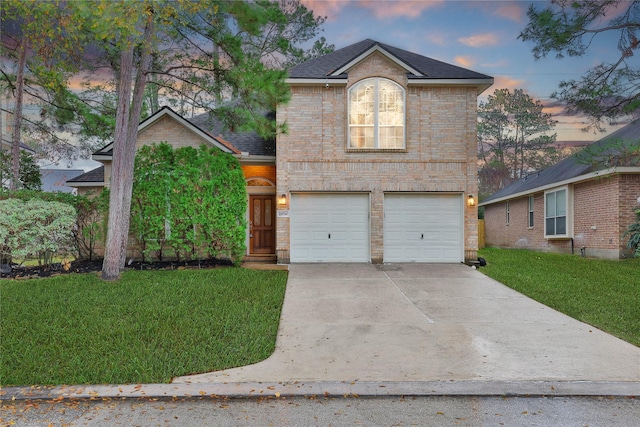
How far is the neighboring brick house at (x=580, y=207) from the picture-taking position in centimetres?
1307

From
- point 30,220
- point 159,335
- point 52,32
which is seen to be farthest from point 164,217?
point 159,335

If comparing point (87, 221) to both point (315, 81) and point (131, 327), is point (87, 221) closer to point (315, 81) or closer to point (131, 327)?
point (131, 327)

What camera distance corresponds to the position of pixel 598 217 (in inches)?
557

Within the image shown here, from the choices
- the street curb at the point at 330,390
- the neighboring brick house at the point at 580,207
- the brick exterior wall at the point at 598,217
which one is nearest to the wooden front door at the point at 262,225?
the neighboring brick house at the point at 580,207

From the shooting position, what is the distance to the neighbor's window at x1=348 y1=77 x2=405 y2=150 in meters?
12.4

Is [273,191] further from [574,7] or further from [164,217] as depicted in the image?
[574,7]

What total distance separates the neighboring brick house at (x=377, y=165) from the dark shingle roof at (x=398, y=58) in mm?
85

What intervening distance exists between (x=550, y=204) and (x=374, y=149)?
9.65 meters

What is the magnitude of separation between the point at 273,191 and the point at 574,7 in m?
9.49

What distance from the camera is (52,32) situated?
9984 mm

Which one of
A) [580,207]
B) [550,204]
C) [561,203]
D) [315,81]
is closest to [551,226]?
[550,204]

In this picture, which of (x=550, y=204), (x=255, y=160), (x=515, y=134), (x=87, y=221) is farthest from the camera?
(x=515, y=134)

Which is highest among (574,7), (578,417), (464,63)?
(464,63)

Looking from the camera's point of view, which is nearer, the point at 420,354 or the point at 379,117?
the point at 420,354
